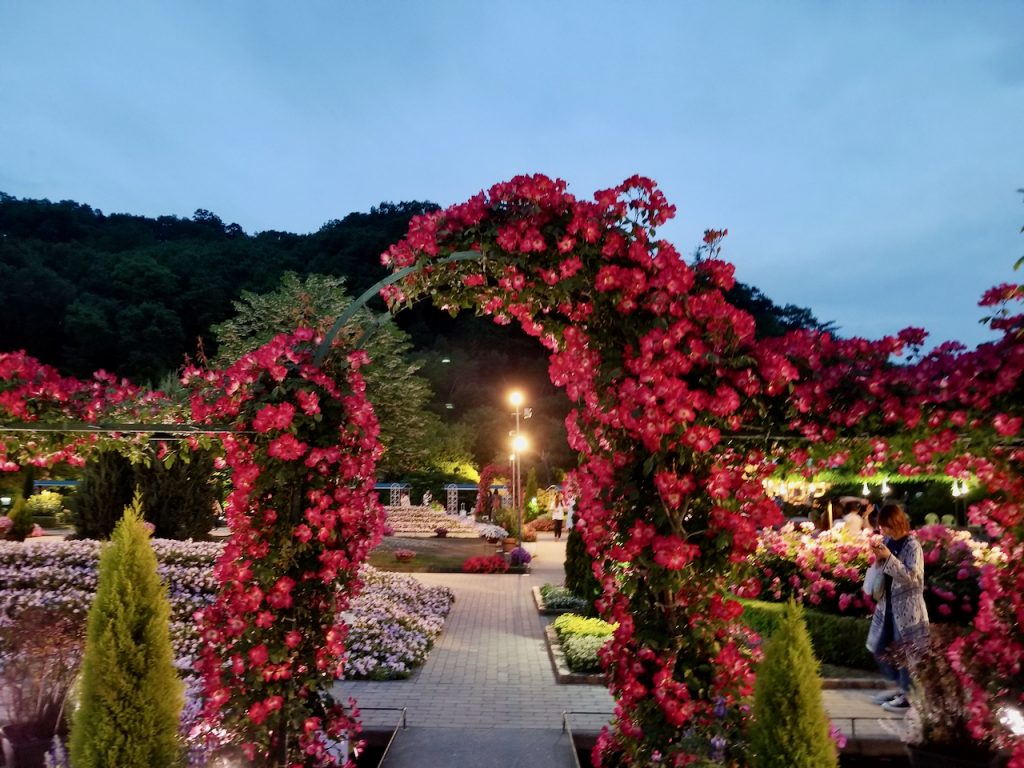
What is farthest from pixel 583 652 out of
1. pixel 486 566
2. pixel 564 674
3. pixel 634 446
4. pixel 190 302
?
pixel 190 302

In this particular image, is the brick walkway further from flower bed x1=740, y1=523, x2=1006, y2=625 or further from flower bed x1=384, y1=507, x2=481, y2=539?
flower bed x1=384, y1=507, x2=481, y2=539

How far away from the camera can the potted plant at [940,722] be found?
3.93 meters

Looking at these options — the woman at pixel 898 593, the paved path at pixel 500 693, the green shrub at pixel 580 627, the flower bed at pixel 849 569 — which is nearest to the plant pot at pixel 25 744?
the paved path at pixel 500 693

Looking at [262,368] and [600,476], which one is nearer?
[600,476]

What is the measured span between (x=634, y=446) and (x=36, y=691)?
3.90 m

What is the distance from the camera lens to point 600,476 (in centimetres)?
352

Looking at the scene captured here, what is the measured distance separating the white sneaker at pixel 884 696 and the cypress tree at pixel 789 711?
3863 millimetres

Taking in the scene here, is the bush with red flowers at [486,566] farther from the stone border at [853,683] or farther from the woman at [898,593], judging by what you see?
the woman at [898,593]

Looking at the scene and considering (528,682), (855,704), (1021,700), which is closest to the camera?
(1021,700)

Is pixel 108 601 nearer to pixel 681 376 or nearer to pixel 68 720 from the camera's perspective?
pixel 68 720

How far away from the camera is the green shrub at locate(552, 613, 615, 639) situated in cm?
861

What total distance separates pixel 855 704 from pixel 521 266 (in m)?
5.26

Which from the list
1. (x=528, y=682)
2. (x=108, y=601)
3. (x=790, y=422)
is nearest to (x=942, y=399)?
(x=790, y=422)

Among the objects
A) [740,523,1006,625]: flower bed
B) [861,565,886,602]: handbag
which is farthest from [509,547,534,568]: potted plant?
[861,565,886,602]: handbag
